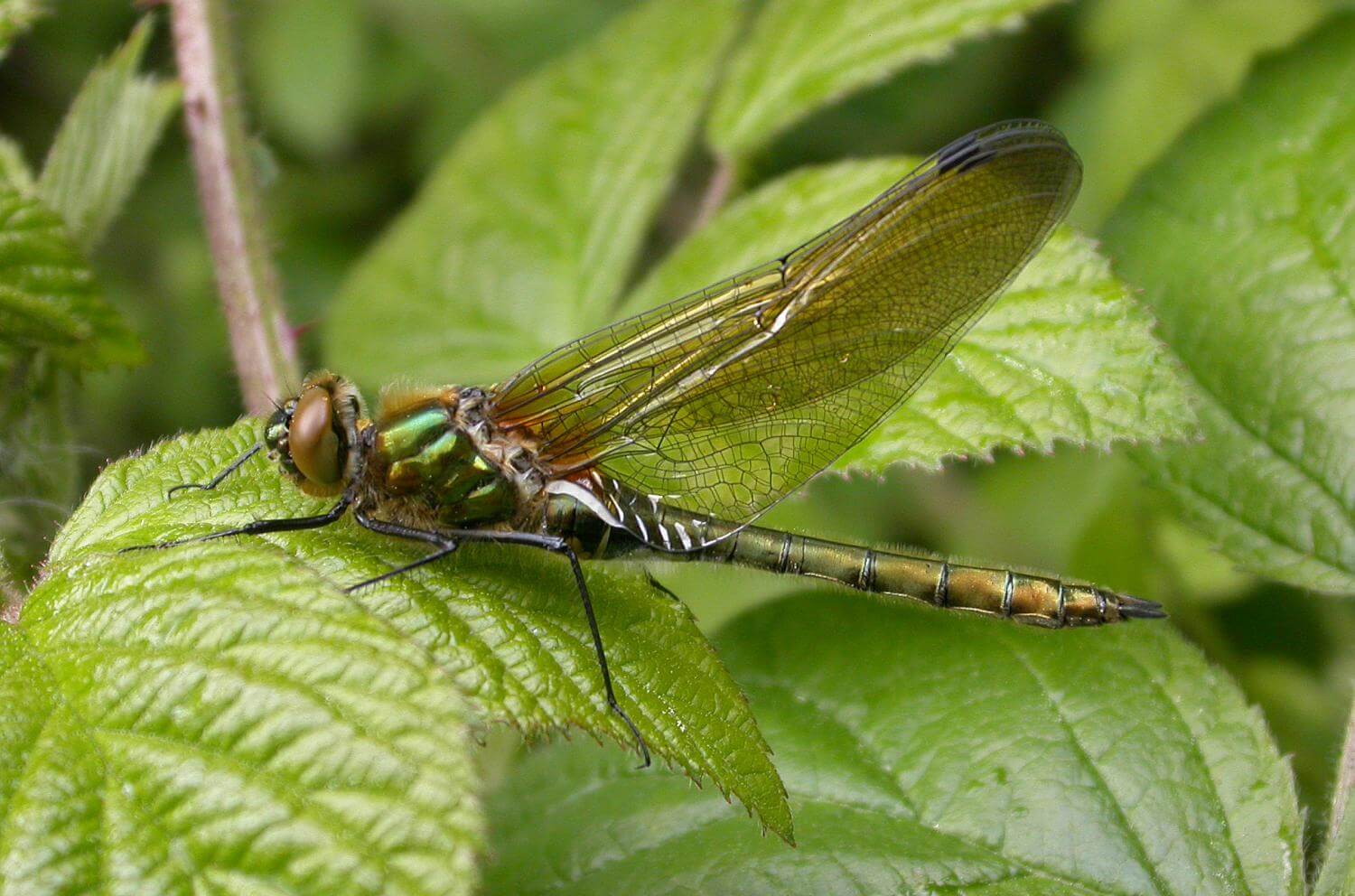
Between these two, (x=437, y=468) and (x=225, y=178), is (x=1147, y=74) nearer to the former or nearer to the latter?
(x=225, y=178)

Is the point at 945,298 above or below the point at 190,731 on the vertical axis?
above

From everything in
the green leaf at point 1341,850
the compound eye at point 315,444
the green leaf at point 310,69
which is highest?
the green leaf at point 310,69

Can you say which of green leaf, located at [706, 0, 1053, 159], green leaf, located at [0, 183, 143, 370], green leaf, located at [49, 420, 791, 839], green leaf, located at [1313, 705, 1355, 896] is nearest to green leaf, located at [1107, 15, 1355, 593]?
green leaf, located at [1313, 705, 1355, 896]

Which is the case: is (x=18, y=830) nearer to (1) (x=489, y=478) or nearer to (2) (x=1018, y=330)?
(1) (x=489, y=478)

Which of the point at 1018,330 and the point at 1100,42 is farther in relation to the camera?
the point at 1100,42

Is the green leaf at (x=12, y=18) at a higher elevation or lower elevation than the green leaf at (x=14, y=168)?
higher

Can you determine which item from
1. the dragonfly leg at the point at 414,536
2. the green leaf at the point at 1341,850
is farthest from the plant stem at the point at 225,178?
the green leaf at the point at 1341,850

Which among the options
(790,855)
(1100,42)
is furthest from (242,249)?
(1100,42)

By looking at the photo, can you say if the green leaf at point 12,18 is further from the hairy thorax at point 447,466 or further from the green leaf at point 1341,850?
the green leaf at point 1341,850
